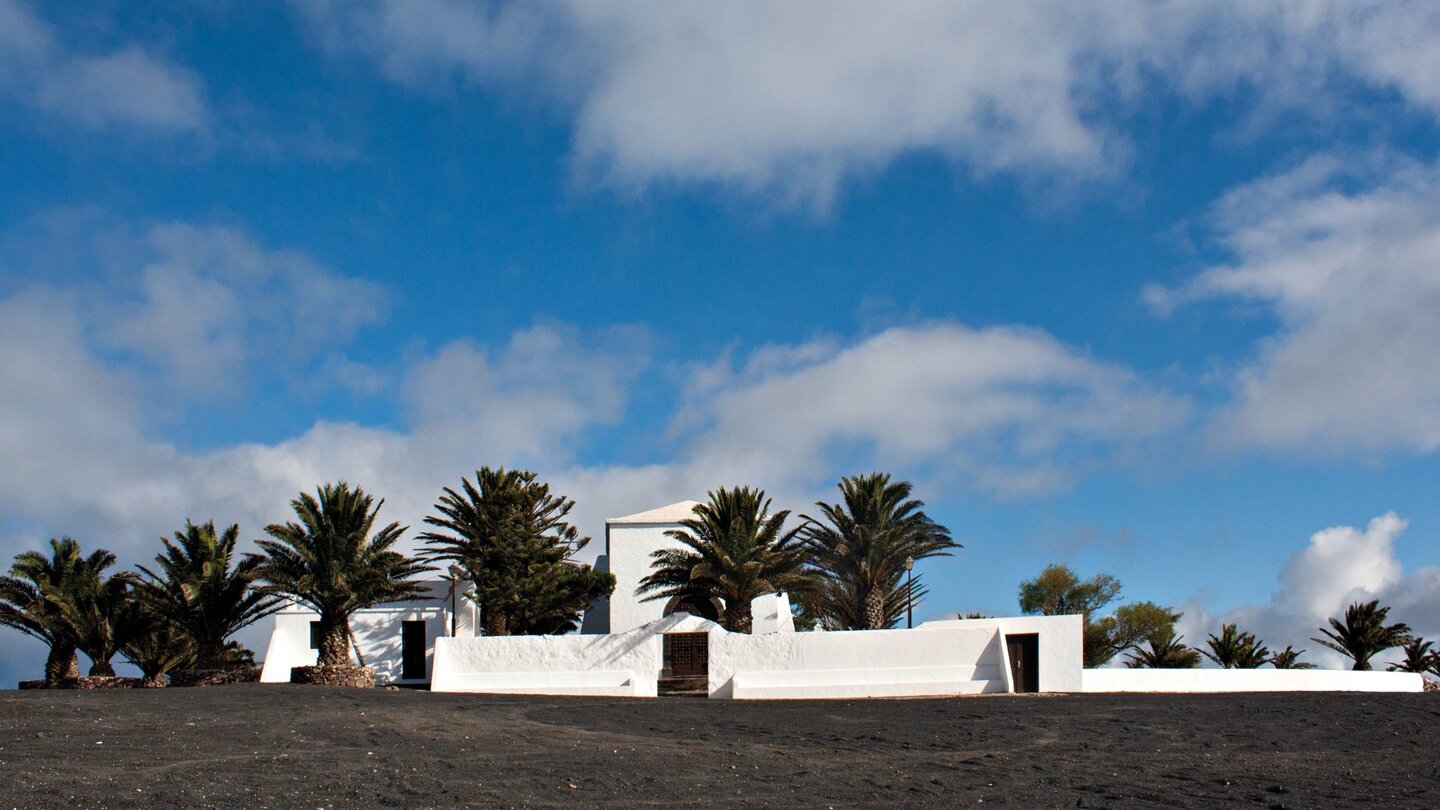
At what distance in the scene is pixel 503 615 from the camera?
33.8m

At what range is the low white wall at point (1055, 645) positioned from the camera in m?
27.3

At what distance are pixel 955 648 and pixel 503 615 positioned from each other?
13.3m

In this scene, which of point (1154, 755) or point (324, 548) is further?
point (324, 548)

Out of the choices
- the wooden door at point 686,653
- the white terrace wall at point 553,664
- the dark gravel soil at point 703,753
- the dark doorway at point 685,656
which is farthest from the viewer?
the wooden door at point 686,653

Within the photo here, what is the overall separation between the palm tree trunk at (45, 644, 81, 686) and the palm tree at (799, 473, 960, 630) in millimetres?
20642

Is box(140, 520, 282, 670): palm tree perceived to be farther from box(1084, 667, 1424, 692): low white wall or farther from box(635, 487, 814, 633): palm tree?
box(1084, 667, 1424, 692): low white wall

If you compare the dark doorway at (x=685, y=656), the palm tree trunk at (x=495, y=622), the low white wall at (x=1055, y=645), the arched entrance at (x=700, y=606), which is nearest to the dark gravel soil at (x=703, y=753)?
the low white wall at (x=1055, y=645)

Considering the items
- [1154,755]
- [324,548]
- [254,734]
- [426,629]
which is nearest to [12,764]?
[254,734]

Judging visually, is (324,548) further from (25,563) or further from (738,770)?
(738,770)

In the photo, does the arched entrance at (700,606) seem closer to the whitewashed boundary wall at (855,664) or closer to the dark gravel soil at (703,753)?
the whitewashed boundary wall at (855,664)

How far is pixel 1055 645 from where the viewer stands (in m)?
27.6

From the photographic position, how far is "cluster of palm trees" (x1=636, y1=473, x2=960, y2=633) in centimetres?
3216

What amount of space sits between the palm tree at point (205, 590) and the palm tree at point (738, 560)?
11.1 metres

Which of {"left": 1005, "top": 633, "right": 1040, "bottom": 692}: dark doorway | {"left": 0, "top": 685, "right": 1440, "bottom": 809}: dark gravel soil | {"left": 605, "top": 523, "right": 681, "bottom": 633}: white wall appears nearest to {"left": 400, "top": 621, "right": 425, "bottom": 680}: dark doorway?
{"left": 605, "top": 523, "right": 681, "bottom": 633}: white wall
